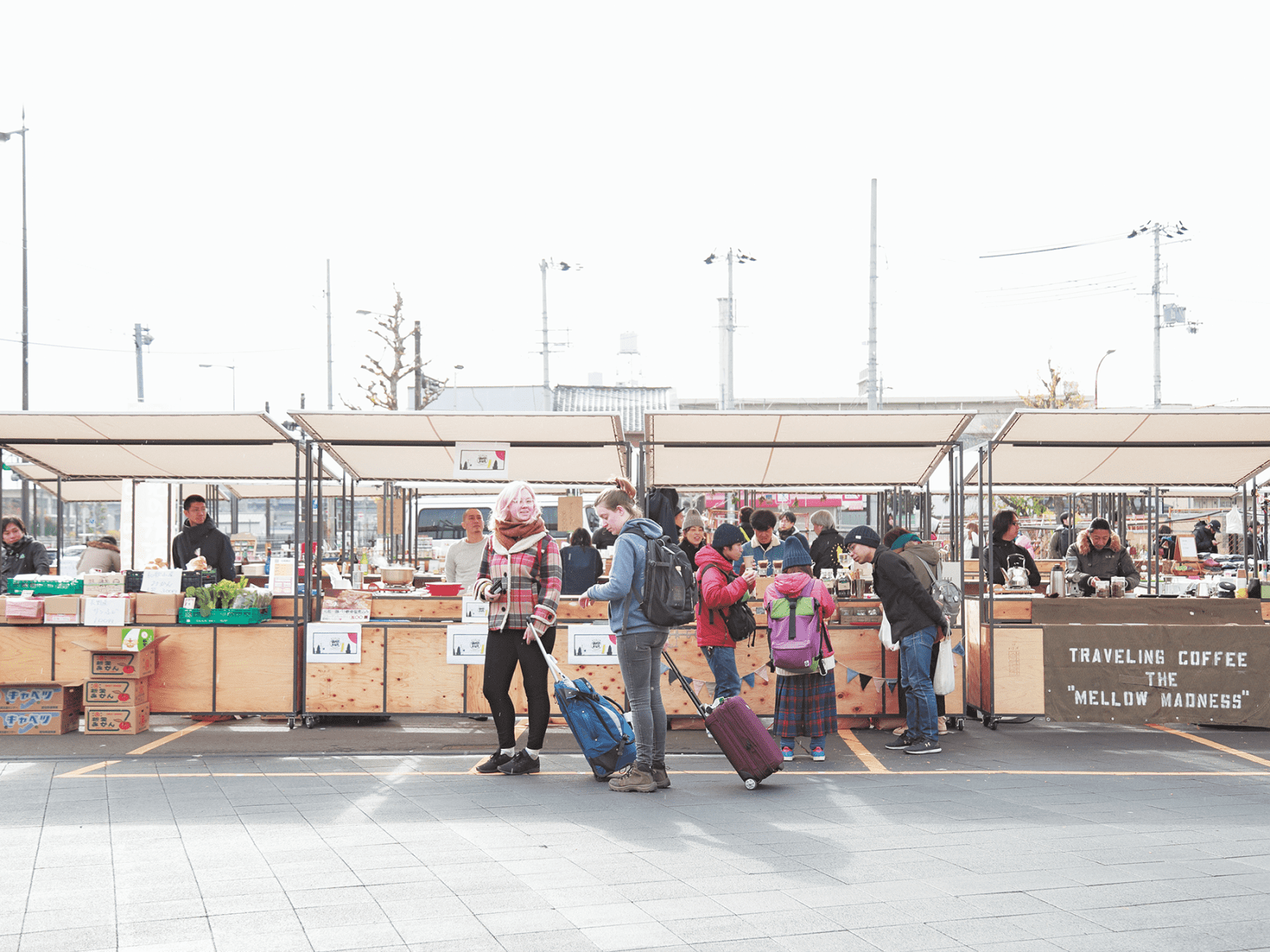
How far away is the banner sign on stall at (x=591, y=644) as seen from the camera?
8398mm

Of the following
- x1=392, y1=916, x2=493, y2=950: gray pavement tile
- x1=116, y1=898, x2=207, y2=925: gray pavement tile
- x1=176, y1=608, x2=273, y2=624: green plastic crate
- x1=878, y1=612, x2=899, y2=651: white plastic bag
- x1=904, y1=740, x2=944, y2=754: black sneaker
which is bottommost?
x1=904, y1=740, x2=944, y2=754: black sneaker

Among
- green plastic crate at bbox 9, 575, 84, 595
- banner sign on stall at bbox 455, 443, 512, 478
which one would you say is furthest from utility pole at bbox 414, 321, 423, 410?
green plastic crate at bbox 9, 575, 84, 595

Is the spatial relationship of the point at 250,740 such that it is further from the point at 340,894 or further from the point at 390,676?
the point at 340,894

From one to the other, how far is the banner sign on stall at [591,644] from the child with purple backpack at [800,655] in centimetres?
160

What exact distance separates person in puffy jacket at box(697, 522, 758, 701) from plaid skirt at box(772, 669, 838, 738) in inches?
15.8

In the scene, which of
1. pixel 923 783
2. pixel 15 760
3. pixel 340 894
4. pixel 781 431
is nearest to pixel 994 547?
pixel 781 431

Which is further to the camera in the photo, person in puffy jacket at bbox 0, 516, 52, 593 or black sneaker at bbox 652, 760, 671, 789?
person in puffy jacket at bbox 0, 516, 52, 593

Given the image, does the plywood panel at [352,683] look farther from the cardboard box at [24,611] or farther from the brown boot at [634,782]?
the brown boot at [634,782]

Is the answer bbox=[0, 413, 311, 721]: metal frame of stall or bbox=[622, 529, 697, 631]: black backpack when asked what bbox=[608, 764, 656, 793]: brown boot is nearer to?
bbox=[622, 529, 697, 631]: black backpack

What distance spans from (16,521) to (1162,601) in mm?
10040

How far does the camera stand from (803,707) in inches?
283

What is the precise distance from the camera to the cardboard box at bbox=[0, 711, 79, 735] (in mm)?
7988

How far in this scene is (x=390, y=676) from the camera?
8367 mm

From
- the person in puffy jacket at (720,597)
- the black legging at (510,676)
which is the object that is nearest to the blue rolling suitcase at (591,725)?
the black legging at (510,676)
